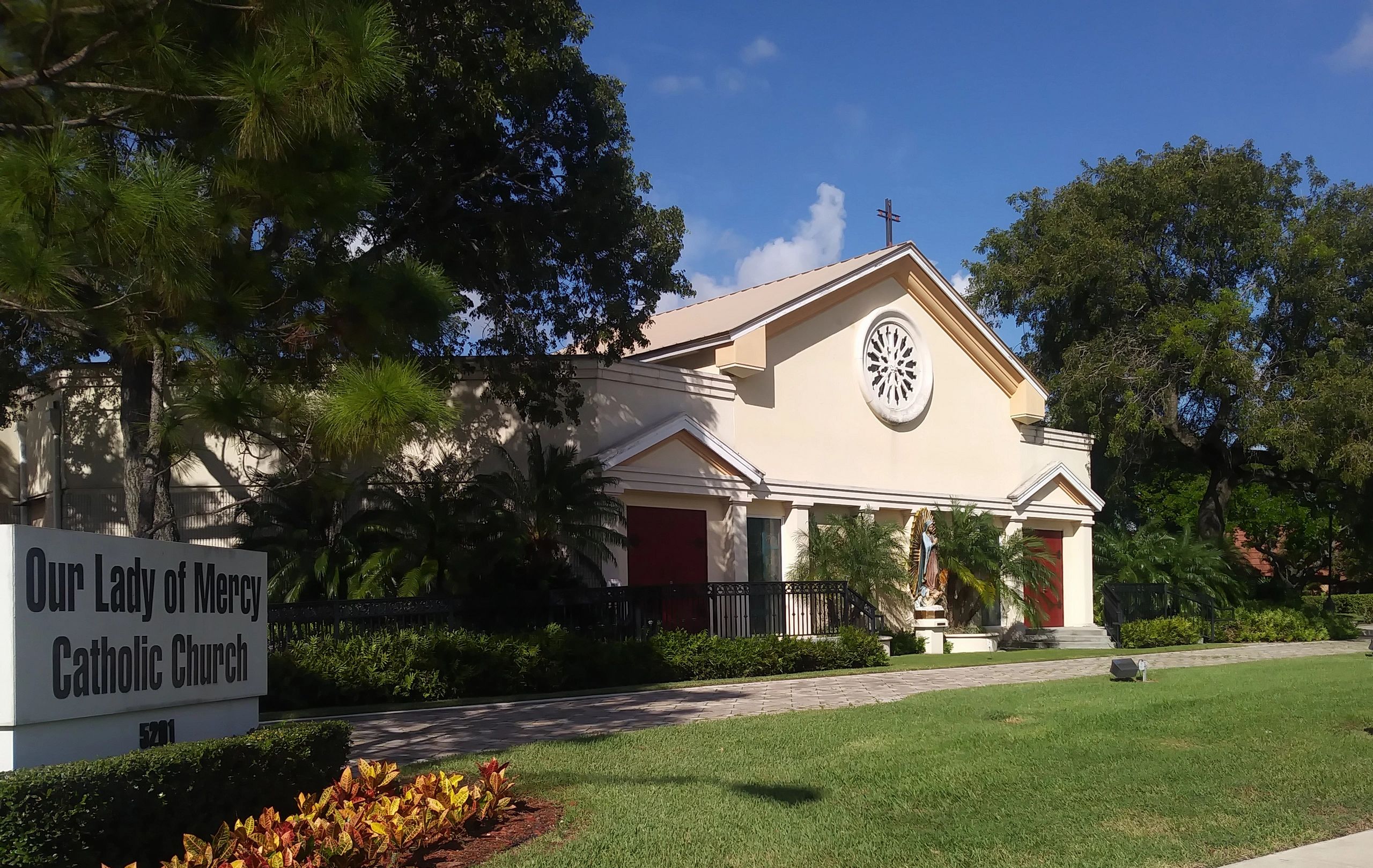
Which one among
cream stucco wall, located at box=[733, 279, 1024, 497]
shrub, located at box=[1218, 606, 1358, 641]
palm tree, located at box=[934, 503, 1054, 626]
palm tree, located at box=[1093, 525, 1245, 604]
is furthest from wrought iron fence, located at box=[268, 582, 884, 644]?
shrub, located at box=[1218, 606, 1358, 641]

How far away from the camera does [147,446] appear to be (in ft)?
30.6

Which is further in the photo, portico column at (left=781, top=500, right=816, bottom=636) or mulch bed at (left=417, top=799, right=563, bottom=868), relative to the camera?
portico column at (left=781, top=500, right=816, bottom=636)

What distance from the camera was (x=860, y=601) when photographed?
2317 centimetres

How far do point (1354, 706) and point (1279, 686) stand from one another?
2.37 metres

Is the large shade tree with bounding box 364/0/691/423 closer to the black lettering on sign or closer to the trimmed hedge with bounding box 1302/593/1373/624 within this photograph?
the black lettering on sign

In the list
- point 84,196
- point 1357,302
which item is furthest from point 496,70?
point 1357,302

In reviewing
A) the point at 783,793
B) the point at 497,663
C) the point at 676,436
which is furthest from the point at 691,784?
the point at 676,436

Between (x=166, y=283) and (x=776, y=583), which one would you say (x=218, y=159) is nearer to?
(x=166, y=283)

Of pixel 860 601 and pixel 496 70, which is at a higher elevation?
pixel 496 70

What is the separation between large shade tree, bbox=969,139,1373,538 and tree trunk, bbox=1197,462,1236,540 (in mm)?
80

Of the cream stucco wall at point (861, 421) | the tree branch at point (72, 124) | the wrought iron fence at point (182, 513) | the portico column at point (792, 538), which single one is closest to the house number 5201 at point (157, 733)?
the tree branch at point (72, 124)

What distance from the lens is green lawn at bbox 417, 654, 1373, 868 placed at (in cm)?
674

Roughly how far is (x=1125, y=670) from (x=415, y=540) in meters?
10.8

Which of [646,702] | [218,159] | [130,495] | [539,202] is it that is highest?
[539,202]
